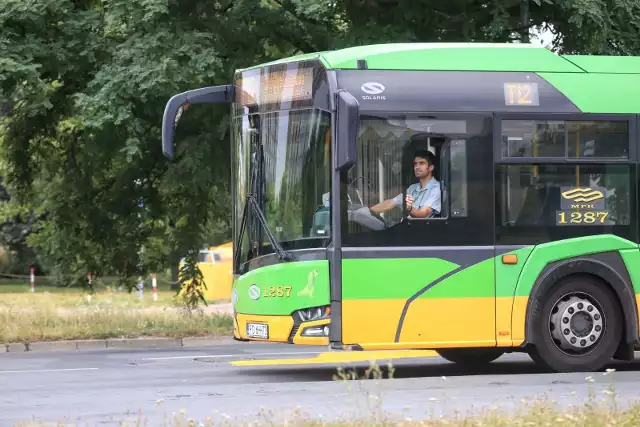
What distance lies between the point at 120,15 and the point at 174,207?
423 cm

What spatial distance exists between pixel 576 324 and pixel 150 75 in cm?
791

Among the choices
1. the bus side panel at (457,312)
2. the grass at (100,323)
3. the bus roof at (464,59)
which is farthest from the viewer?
the grass at (100,323)

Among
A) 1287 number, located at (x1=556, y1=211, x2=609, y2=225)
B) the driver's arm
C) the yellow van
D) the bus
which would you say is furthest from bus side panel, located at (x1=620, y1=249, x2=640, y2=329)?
the yellow van

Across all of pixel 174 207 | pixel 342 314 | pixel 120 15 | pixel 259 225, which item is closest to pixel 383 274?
pixel 342 314

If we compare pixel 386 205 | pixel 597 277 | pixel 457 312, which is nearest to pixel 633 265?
pixel 597 277

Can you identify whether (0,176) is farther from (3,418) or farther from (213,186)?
(3,418)

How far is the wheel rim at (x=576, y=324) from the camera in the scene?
13.4 m

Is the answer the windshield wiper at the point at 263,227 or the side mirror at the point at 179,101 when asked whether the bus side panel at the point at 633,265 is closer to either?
the windshield wiper at the point at 263,227

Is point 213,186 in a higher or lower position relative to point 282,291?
higher

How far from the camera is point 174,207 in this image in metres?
22.2

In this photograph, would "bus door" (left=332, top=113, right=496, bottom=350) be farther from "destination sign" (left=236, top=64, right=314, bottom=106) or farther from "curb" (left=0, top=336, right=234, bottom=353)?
"curb" (left=0, top=336, right=234, bottom=353)

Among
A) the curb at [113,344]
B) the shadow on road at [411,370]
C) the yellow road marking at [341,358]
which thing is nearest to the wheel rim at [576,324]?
the shadow on road at [411,370]

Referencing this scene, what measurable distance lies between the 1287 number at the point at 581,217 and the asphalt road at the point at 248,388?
5.13 ft

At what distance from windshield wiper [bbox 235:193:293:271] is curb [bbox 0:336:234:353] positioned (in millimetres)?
6280
